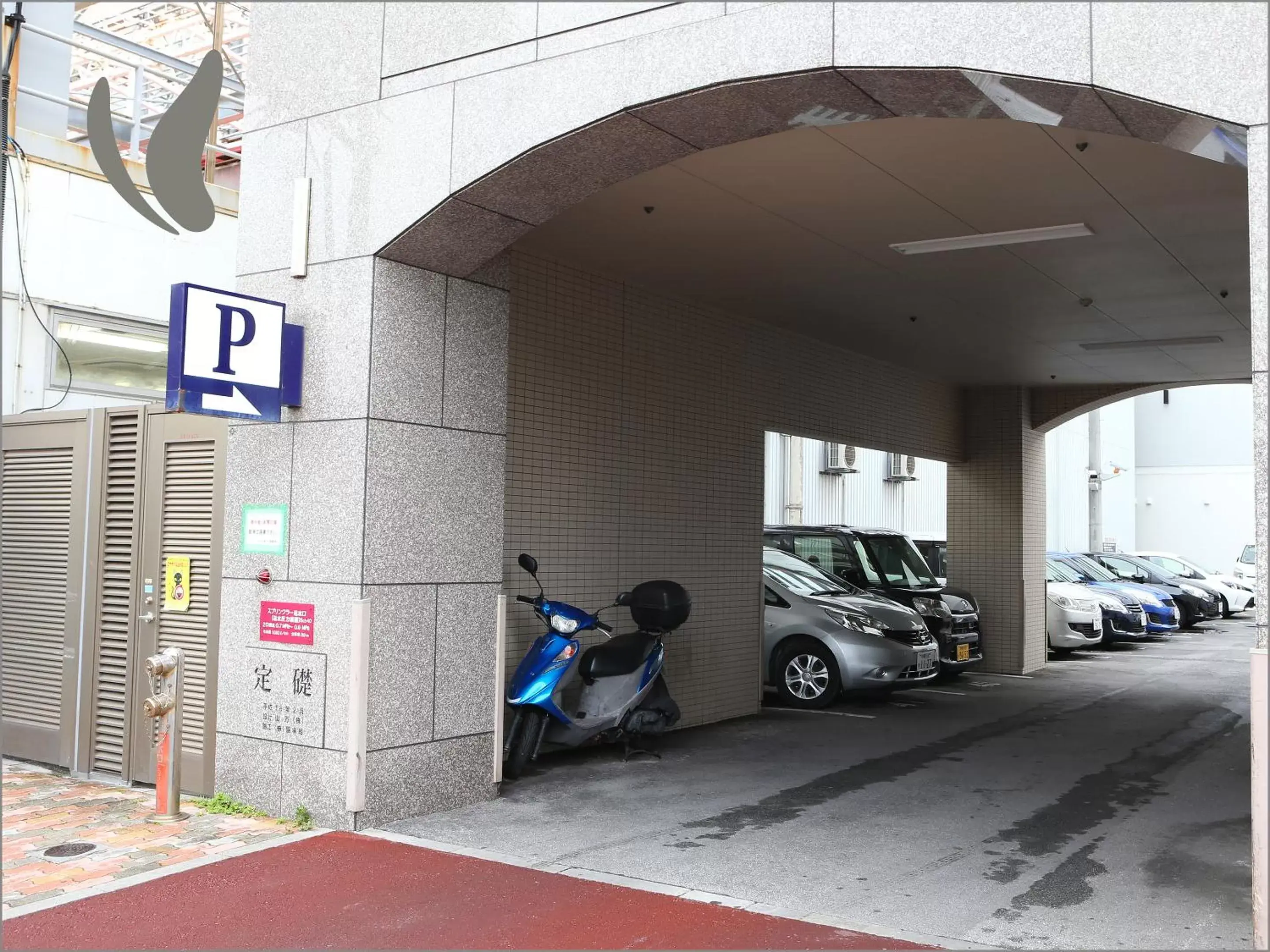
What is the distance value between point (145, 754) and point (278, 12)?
4.52m

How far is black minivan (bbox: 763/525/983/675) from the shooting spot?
12.4 m

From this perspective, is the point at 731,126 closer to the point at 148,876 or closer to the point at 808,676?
the point at 148,876

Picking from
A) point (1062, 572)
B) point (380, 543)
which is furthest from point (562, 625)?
point (1062, 572)

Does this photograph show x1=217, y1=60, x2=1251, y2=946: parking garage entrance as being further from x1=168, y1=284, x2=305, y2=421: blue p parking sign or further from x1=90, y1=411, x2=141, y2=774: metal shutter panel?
x1=90, y1=411, x2=141, y2=774: metal shutter panel

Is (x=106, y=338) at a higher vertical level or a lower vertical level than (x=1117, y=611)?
higher

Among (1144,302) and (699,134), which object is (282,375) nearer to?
(699,134)

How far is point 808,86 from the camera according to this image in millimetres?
4918

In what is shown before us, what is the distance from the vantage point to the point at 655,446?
9555 millimetres

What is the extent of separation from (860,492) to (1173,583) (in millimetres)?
6406

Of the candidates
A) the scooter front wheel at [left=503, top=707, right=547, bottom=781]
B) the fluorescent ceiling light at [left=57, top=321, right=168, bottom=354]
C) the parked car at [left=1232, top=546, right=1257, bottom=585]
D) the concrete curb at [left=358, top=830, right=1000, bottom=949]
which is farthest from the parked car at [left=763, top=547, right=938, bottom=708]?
the parked car at [left=1232, top=546, right=1257, bottom=585]

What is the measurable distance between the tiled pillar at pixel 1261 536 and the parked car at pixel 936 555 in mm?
11731

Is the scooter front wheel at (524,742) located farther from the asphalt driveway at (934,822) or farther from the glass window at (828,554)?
the glass window at (828,554)

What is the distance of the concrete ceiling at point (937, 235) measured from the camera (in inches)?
250

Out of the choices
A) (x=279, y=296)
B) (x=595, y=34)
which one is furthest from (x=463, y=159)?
(x=279, y=296)
